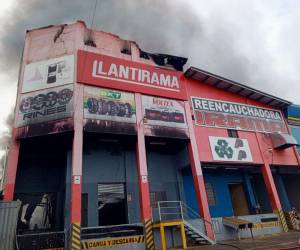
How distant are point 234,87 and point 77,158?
16.3 m

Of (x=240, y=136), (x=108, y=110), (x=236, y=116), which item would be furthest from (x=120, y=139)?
(x=236, y=116)

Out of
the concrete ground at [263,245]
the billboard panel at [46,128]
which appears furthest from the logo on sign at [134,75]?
the concrete ground at [263,245]

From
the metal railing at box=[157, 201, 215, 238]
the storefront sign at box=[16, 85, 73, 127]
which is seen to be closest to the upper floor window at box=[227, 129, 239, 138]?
the metal railing at box=[157, 201, 215, 238]

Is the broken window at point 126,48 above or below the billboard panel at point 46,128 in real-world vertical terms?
above

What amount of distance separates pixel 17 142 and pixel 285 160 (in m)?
22.3

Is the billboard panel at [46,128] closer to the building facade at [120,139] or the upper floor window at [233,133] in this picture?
the building facade at [120,139]

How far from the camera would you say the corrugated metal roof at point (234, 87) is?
21.4 meters

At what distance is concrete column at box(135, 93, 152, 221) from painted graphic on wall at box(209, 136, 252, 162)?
609cm

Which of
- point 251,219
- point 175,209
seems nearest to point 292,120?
point 251,219

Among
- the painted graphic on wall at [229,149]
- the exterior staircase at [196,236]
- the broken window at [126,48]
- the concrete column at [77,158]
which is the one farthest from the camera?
the broken window at [126,48]

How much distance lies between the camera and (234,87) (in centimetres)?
2320

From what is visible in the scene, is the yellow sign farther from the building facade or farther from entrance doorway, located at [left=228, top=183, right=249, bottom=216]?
entrance doorway, located at [left=228, top=183, right=249, bottom=216]

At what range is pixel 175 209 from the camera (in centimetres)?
1925

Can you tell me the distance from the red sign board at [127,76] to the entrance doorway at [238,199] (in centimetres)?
1078
